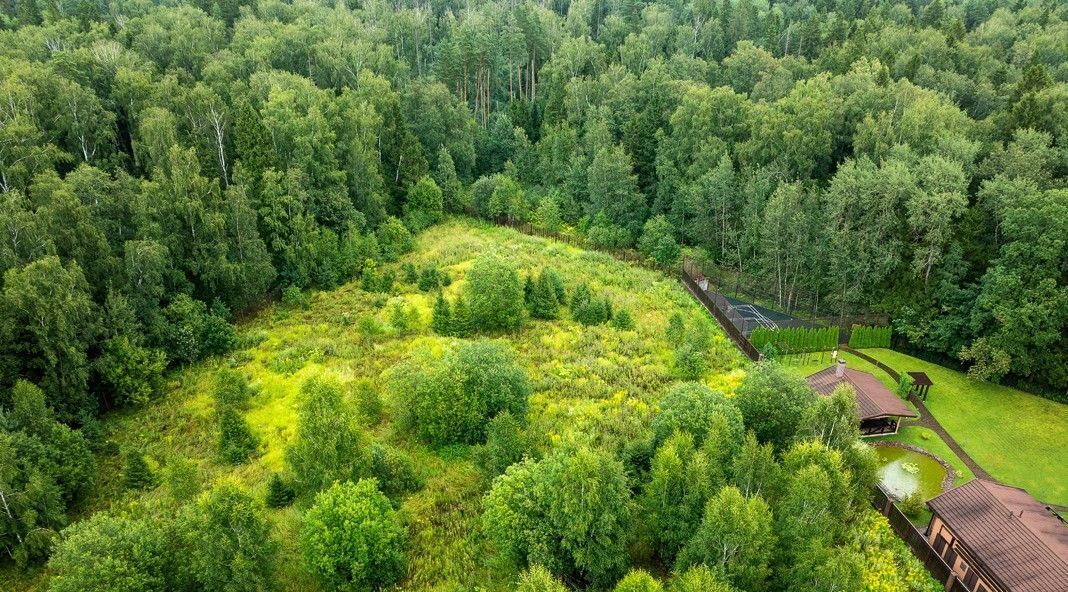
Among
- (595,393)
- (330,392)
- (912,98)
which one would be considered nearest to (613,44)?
(912,98)

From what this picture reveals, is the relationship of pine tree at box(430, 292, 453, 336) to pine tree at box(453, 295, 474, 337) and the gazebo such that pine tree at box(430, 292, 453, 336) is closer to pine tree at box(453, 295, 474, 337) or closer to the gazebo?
pine tree at box(453, 295, 474, 337)

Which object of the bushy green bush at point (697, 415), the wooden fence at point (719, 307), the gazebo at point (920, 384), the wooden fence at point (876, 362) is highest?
the bushy green bush at point (697, 415)

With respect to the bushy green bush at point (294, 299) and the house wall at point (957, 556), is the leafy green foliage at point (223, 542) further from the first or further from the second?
the bushy green bush at point (294, 299)

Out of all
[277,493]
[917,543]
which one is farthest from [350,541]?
[917,543]

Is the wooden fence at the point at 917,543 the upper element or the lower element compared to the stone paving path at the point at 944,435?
upper

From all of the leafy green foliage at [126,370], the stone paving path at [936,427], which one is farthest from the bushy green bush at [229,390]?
the stone paving path at [936,427]
